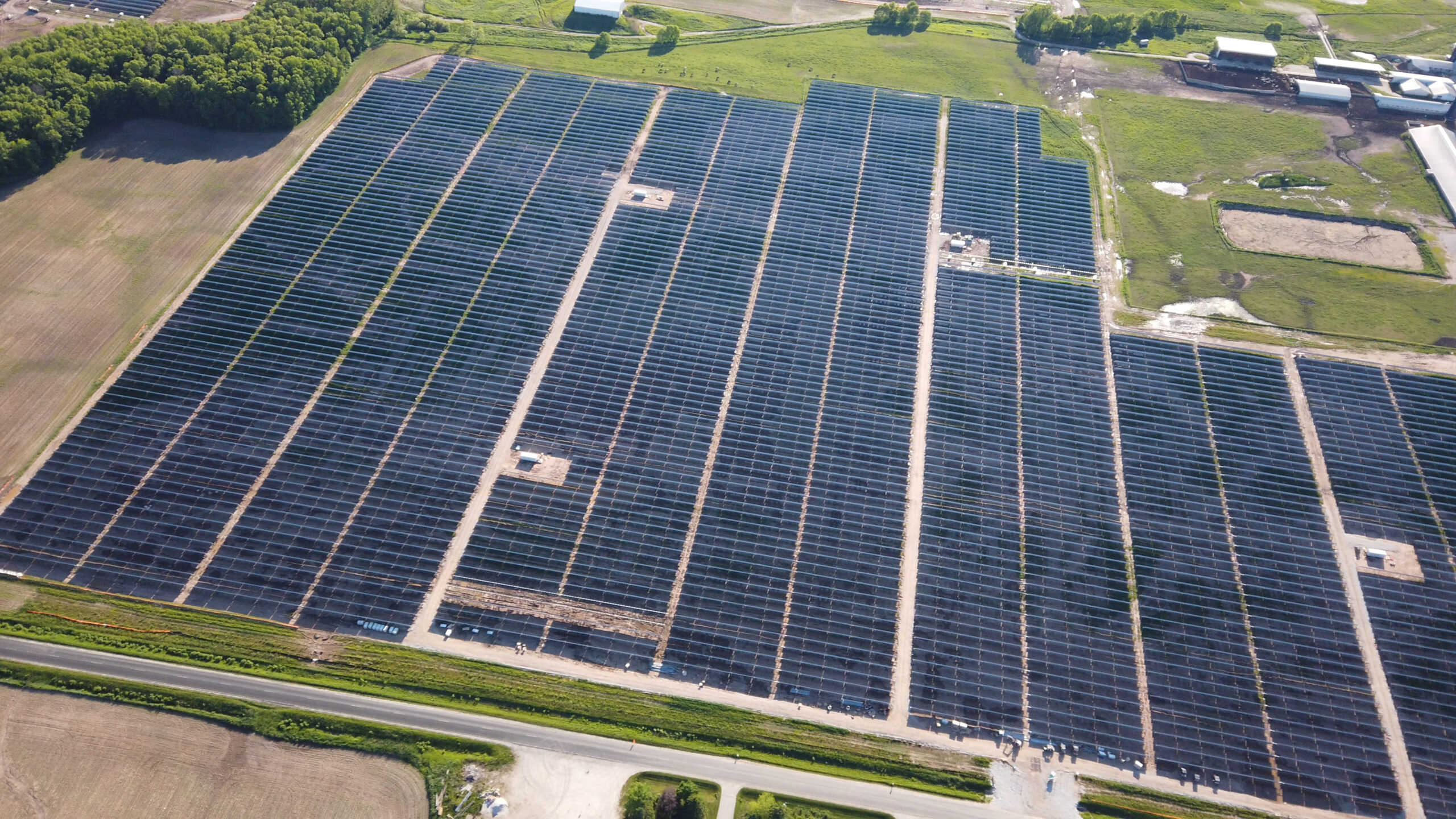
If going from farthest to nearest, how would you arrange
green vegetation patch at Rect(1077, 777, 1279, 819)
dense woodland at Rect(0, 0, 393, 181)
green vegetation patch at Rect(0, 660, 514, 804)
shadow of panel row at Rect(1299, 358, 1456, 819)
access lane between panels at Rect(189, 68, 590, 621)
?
dense woodland at Rect(0, 0, 393, 181) < access lane between panels at Rect(189, 68, 590, 621) < shadow of panel row at Rect(1299, 358, 1456, 819) < green vegetation patch at Rect(0, 660, 514, 804) < green vegetation patch at Rect(1077, 777, 1279, 819)

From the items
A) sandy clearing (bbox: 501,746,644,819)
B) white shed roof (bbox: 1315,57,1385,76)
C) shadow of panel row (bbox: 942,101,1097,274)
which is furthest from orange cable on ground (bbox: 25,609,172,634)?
white shed roof (bbox: 1315,57,1385,76)

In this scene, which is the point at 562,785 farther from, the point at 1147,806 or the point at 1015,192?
the point at 1015,192

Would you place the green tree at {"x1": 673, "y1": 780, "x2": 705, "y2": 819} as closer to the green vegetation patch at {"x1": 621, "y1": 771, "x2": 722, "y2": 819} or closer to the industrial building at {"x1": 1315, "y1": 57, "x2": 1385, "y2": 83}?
the green vegetation patch at {"x1": 621, "y1": 771, "x2": 722, "y2": 819}

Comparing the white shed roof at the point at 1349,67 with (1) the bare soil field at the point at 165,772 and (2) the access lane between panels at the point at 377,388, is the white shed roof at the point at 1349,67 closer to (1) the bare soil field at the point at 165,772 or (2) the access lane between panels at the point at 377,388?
→ (2) the access lane between panels at the point at 377,388

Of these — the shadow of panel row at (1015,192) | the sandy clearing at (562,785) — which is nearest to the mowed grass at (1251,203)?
the shadow of panel row at (1015,192)

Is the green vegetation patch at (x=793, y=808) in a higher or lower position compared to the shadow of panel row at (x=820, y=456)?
lower

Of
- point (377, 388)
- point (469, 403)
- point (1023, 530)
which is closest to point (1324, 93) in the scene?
point (1023, 530)

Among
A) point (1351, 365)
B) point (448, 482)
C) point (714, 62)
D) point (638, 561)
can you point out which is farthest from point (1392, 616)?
point (714, 62)
